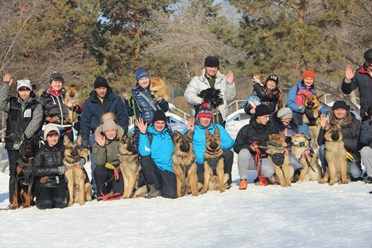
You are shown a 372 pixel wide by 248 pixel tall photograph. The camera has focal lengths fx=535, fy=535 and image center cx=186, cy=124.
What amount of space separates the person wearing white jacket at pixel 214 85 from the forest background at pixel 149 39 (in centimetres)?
854

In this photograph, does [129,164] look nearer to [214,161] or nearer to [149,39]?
[214,161]

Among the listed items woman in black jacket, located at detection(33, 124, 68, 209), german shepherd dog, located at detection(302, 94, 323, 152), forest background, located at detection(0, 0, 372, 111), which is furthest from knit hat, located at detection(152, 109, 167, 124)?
forest background, located at detection(0, 0, 372, 111)

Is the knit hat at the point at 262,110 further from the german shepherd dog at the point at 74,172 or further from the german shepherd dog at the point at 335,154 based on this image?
the german shepherd dog at the point at 74,172

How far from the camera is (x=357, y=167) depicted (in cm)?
712

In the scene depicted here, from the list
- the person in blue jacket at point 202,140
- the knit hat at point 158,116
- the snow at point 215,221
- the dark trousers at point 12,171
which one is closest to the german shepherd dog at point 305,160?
the snow at point 215,221

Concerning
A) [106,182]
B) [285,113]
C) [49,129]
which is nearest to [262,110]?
[285,113]

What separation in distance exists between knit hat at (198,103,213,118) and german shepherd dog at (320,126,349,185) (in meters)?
1.55

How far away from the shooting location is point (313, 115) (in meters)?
8.27

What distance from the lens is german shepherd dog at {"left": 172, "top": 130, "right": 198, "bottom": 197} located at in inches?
265

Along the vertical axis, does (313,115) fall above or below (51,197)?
above

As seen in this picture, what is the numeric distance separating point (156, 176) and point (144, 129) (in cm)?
62

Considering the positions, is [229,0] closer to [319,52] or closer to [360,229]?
[319,52]

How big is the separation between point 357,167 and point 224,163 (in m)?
1.80

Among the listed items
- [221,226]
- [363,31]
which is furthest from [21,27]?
[221,226]
